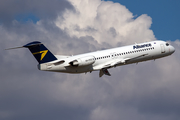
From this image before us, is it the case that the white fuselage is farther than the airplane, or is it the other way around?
the white fuselage

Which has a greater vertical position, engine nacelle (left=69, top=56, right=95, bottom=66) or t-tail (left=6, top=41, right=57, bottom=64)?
t-tail (left=6, top=41, right=57, bottom=64)

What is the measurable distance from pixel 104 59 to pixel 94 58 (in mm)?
1805

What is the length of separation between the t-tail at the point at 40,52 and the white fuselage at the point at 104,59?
2.74 feet

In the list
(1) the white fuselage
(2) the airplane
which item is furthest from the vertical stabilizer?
(1) the white fuselage

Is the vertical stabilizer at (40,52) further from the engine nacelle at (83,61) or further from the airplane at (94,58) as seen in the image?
the engine nacelle at (83,61)

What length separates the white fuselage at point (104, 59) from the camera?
66.9 meters

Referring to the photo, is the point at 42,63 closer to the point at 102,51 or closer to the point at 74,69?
the point at 74,69

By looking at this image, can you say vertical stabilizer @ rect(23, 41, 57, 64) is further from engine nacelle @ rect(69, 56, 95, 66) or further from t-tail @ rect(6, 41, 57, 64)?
engine nacelle @ rect(69, 56, 95, 66)

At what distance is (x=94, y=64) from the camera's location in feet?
225

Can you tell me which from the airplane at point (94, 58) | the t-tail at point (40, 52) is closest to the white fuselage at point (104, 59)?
the airplane at point (94, 58)

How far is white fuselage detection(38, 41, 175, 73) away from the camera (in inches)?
2635

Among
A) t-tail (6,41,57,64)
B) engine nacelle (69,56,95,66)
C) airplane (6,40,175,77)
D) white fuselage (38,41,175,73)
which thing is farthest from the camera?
white fuselage (38,41,175,73)

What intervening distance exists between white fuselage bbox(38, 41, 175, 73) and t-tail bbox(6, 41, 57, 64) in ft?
2.74

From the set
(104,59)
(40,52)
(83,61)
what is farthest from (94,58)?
(40,52)
